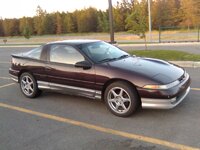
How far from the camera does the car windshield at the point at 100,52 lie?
5773mm

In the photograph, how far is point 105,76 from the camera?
210 inches

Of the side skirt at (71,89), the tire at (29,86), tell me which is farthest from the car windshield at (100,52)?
the tire at (29,86)

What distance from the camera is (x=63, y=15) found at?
2598 inches

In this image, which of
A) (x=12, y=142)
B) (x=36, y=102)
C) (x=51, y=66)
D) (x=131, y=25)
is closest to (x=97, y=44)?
(x=51, y=66)

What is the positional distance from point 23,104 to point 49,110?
85cm

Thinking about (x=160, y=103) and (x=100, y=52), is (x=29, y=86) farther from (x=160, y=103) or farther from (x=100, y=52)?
(x=160, y=103)

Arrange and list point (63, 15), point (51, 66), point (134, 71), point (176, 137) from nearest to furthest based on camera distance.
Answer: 1. point (176, 137)
2. point (134, 71)
3. point (51, 66)
4. point (63, 15)

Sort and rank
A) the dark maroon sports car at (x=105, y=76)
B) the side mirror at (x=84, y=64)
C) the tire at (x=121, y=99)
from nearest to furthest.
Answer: the dark maroon sports car at (x=105, y=76), the tire at (x=121, y=99), the side mirror at (x=84, y=64)

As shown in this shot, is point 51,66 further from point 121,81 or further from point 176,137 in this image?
point 176,137

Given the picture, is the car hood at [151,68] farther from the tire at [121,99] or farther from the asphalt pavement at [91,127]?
the asphalt pavement at [91,127]

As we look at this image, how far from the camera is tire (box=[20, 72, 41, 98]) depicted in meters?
6.69

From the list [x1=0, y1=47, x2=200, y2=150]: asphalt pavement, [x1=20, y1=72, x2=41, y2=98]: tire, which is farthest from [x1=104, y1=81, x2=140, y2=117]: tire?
[x1=20, y1=72, x2=41, y2=98]: tire

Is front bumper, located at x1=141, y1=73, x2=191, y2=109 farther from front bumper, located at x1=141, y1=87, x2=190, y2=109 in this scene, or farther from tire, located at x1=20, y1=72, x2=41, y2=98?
tire, located at x1=20, y1=72, x2=41, y2=98

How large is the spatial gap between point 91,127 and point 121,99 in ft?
2.55
